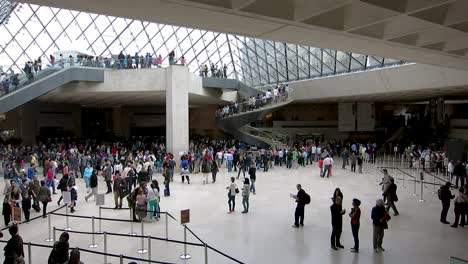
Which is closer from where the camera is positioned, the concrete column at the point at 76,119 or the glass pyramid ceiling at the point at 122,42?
the glass pyramid ceiling at the point at 122,42

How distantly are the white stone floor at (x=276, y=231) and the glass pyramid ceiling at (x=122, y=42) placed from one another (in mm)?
26014

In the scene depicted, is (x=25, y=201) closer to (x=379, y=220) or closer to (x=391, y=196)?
(x=379, y=220)

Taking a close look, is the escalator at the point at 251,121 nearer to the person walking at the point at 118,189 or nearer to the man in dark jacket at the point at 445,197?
the person walking at the point at 118,189

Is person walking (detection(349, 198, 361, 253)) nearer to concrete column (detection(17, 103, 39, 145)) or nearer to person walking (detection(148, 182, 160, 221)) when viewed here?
person walking (detection(148, 182, 160, 221))

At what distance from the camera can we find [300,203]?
37.6 feet

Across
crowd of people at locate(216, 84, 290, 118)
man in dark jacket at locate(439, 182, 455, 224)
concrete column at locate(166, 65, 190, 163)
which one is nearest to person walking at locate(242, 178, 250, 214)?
man in dark jacket at locate(439, 182, 455, 224)

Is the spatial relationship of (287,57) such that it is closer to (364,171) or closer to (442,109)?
(442,109)

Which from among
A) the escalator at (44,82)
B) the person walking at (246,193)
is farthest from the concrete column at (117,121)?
the person walking at (246,193)

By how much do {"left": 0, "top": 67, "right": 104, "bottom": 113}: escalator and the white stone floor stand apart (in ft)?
28.5

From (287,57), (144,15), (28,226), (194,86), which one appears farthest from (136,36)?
(144,15)

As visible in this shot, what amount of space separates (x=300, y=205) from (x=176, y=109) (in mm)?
15725

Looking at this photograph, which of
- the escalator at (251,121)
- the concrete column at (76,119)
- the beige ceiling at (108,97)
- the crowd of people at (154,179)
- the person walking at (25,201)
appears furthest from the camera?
the concrete column at (76,119)

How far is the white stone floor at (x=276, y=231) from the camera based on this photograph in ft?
30.0

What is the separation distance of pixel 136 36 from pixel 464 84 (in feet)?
115
